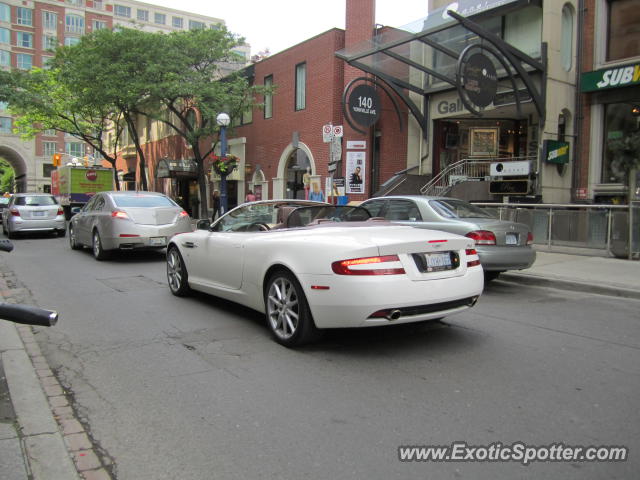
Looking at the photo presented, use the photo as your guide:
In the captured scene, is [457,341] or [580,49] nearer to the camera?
[457,341]

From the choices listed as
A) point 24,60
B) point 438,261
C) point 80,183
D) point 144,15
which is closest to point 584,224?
point 438,261

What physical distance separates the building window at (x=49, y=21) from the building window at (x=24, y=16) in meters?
1.63

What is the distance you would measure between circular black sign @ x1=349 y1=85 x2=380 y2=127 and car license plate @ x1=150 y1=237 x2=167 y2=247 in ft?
33.9

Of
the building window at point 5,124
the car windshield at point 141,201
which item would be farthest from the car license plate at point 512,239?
the building window at point 5,124

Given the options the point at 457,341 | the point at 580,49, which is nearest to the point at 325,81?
the point at 580,49

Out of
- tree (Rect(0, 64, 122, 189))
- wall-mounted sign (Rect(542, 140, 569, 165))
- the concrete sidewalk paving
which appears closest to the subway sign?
wall-mounted sign (Rect(542, 140, 569, 165))

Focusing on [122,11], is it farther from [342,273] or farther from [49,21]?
[342,273]

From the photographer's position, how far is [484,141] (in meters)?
21.2

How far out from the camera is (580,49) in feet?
54.7

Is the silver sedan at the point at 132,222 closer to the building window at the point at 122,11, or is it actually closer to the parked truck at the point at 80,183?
the parked truck at the point at 80,183

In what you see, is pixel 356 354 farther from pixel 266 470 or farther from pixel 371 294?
pixel 266 470

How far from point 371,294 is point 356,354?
2.44ft

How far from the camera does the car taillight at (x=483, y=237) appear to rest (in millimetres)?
7977

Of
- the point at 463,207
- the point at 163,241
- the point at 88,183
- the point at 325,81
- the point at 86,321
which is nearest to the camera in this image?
the point at 86,321
